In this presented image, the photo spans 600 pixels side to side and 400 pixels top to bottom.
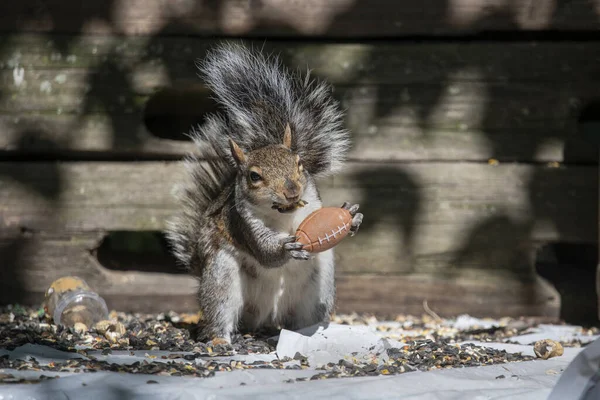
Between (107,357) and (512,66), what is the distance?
7.50ft

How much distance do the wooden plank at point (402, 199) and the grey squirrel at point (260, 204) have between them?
544 millimetres

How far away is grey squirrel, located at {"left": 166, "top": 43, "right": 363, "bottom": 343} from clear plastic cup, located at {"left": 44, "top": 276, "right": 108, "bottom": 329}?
452mm

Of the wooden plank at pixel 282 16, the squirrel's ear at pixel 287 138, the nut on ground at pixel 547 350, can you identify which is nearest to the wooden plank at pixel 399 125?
the wooden plank at pixel 282 16

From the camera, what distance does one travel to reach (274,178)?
2.93 meters

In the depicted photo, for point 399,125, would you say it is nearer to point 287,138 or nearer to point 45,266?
point 287,138

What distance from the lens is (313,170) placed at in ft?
10.8

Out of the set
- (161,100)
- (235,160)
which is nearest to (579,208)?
(235,160)

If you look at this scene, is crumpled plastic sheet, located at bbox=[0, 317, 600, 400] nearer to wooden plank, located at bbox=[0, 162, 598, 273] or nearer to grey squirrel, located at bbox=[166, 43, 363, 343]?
grey squirrel, located at bbox=[166, 43, 363, 343]

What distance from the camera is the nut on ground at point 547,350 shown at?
2.94 meters

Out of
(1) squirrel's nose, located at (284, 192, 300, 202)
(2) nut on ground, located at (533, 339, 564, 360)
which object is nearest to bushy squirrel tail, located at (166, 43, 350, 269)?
(1) squirrel's nose, located at (284, 192, 300, 202)

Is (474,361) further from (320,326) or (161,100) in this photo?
(161,100)

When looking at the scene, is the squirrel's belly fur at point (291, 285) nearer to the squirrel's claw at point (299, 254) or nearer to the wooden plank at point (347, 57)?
the squirrel's claw at point (299, 254)

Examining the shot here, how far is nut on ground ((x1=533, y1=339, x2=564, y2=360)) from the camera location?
2939 mm

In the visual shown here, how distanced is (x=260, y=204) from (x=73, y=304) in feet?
3.26
